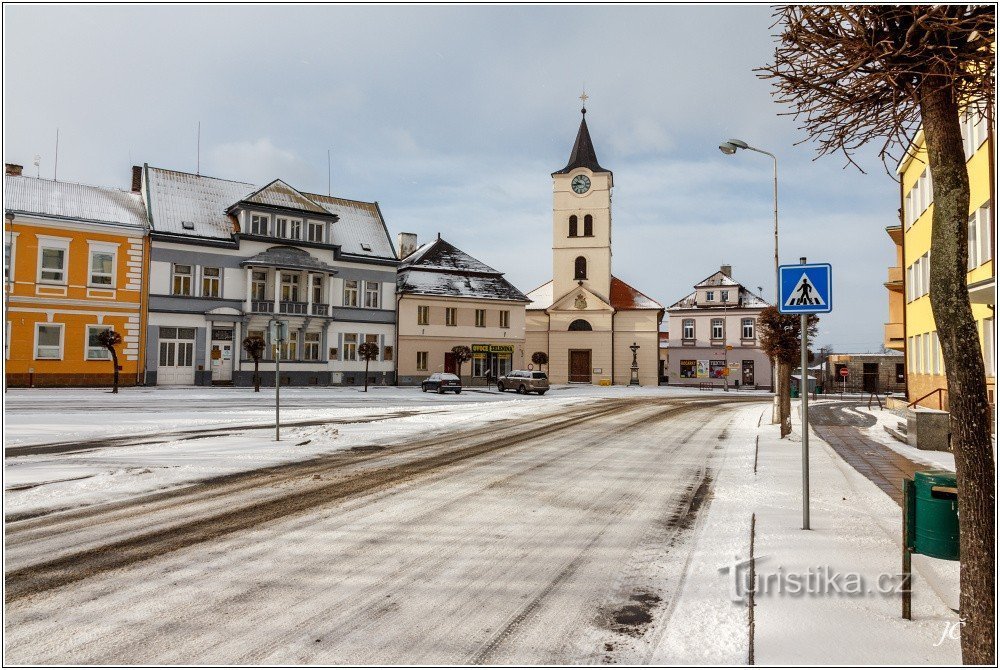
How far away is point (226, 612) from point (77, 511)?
13.2 feet

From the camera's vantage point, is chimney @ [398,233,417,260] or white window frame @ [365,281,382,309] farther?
chimney @ [398,233,417,260]

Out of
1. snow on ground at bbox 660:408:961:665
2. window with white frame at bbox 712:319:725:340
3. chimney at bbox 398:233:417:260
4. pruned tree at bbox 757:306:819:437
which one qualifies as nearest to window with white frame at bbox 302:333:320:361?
chimney at bbox 398:233:417:260

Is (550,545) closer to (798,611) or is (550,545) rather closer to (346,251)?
(798,611)

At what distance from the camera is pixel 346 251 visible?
4066 cm

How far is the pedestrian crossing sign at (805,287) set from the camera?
6.48 meters

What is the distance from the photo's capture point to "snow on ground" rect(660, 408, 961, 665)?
3.73m

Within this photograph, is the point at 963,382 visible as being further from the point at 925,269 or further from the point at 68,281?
the point at 68,281

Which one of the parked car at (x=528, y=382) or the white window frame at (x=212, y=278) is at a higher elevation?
the white window frame at (x=212, y=278)

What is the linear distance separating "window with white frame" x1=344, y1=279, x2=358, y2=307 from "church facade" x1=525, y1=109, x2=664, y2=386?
20058 mm

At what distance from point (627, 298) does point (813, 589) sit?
2076 inches

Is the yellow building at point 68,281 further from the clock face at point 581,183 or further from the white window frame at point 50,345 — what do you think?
the clock face at point 581,183

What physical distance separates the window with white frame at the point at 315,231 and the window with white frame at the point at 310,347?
613 centimetres

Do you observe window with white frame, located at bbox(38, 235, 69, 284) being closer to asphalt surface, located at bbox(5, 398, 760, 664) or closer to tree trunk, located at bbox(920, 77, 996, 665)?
asphalt surface, located at bbox(5, 398, 760, 664)

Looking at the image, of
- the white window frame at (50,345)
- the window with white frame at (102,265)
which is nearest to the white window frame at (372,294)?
the window with white frame at (102,265)
